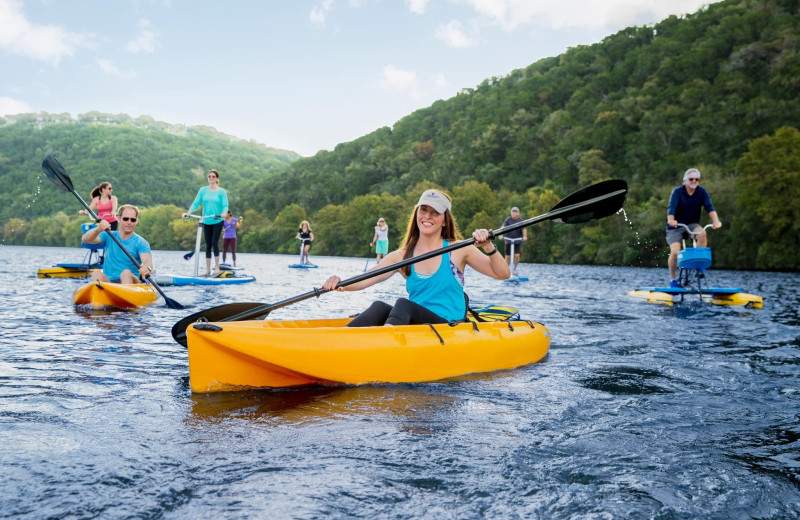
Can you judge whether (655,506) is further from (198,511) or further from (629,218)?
(629,218)

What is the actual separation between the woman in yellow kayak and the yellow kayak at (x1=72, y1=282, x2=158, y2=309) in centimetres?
484

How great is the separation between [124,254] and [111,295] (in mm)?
811

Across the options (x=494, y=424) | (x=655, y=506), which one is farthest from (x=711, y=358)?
(x=655, y=506)

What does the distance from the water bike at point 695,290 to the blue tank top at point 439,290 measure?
565cm

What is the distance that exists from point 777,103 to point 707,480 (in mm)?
52396

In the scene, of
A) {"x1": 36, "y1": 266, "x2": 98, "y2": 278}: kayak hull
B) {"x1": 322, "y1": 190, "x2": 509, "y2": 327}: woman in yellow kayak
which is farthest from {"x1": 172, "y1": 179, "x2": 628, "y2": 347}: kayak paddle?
{"x1": 36, "y1": 266, "x2": 98, "y2": 278}: kayak hull

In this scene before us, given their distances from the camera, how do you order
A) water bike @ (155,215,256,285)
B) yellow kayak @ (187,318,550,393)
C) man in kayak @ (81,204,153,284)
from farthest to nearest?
water bike @ (155,215,256,285) < man in kayak @ (81,204,153,284) < yellow kayak @ (187,318,550,393)

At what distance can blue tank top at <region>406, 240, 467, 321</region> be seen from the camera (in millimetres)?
5105

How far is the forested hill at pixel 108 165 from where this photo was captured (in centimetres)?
8594

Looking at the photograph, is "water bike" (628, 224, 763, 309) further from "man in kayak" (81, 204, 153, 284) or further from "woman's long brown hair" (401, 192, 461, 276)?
"man in kayak" (81, 204, 153, 284)

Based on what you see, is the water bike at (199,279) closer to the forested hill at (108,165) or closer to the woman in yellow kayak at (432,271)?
the woman in yellow kayak at (432,271)

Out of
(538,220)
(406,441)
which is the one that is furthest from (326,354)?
(538,220)

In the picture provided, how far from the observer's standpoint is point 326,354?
13.9 feet

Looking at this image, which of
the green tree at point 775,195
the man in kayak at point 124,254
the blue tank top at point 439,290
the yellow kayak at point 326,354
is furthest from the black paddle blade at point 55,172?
the green tree at point 775,195
